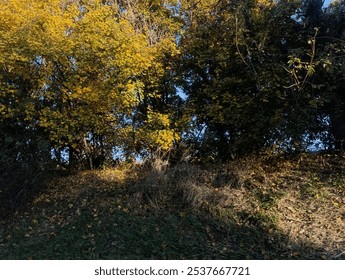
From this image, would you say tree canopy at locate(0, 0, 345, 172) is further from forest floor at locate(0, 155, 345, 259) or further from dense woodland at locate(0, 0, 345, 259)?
forest floor at locate(0, 155, 345, 259)

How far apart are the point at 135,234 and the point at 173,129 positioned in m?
3.72

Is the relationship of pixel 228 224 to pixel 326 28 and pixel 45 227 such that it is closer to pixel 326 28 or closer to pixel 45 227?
pixel 45 227

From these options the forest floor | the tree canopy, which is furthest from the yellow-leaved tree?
the forest floor

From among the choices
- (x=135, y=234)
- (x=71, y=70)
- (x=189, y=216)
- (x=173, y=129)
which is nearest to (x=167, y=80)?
(x=173, y=129)

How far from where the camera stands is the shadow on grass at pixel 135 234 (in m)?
5.61

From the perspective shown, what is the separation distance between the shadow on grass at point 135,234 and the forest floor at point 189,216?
0.06 ft

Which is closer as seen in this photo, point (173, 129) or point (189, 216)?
point (189, 216)

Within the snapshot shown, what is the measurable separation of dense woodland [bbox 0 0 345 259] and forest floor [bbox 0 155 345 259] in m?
0.03

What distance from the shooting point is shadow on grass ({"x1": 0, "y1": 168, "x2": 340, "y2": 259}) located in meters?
5.61

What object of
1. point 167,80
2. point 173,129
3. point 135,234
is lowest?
point 135,234

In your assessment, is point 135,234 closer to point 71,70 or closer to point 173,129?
point 173,129

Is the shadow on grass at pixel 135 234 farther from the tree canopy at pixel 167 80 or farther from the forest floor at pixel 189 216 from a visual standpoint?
the tree canopy at pixel 167 80

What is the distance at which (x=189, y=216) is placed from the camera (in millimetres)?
6555

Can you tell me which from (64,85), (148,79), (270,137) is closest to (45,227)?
(64,85)
